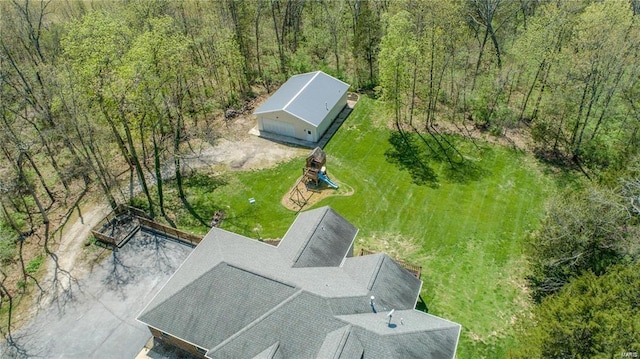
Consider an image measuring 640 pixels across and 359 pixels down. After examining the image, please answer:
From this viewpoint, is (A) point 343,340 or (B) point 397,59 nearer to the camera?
(A) point 343,340

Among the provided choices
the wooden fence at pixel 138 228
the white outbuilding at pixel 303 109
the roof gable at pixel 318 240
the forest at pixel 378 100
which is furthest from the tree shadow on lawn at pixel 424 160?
the wooden fence at pixel 138 228

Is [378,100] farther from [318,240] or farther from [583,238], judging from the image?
[583,238]

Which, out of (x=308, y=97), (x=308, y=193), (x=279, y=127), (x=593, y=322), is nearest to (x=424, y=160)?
(x=308, y=193)

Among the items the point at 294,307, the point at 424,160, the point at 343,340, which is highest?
the point at 343,340

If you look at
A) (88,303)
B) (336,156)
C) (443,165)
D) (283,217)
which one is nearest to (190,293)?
(88,303)

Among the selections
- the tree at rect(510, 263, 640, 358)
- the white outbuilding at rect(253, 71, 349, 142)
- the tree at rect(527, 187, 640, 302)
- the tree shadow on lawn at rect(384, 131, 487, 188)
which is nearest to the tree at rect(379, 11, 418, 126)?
the tree shadow on lawn at rect(384, 131, 487, 188)
